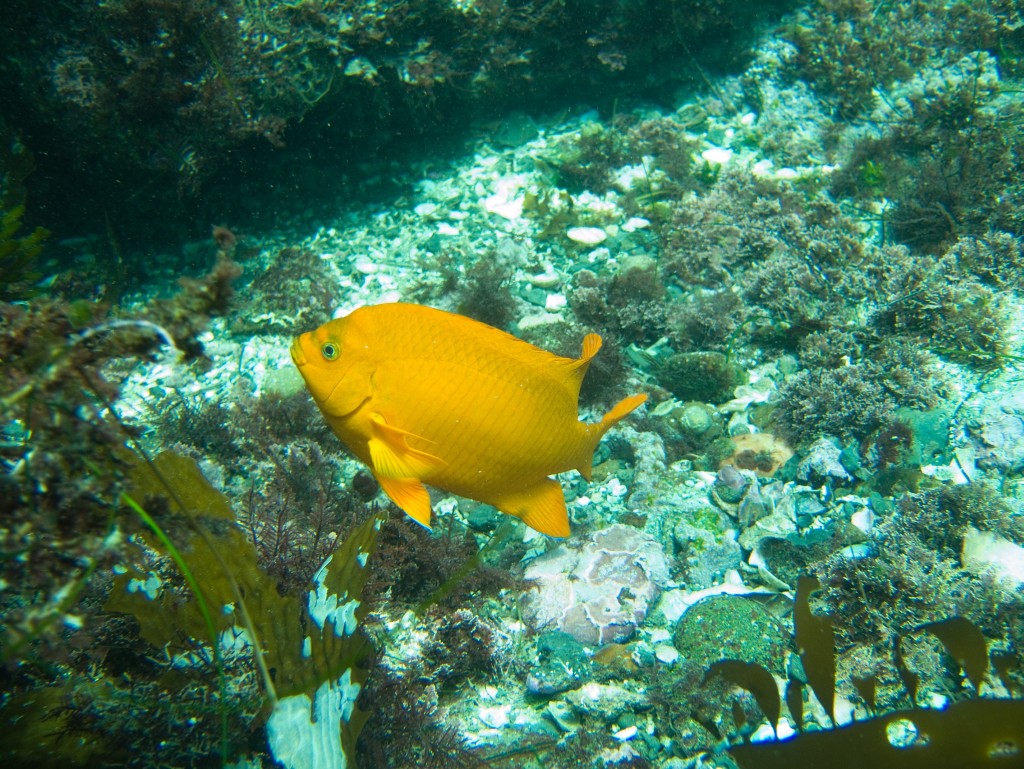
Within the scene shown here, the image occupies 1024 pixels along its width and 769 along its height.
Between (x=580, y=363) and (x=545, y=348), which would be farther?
(x=545, y=348)

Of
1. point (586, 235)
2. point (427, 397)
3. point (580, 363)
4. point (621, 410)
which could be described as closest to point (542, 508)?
point (621, 410)

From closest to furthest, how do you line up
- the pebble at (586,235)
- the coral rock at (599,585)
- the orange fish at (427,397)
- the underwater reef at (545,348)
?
the underwater reef at (545,348)
the orange fish at (427,397)
the coral rock at (599,585)
the pebble at (586,235)

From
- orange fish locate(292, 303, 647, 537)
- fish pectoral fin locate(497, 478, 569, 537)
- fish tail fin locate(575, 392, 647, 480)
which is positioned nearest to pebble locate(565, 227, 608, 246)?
fish tail fin locate(575, 392, 647, 480)

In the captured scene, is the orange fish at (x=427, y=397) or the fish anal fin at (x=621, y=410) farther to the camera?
the fish anal fin at (x=621, y=410)

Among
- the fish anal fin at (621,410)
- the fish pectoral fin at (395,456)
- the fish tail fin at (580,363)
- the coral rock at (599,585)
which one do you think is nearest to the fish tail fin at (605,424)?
the fish anal fin at (621,410)

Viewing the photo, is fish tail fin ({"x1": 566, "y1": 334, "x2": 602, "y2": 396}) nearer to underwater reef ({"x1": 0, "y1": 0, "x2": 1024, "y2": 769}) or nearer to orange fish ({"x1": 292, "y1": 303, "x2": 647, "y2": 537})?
orange fish ({"x1": 292, "y1": 303, "x2": 647, "y2": 537})

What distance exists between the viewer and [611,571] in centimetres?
335

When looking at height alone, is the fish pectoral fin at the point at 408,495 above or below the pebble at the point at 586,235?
above

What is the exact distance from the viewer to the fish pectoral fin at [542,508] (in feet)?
8.71

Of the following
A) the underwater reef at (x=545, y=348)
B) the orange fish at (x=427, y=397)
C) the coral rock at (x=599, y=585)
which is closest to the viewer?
the underwater reef at (x=545, y=348)

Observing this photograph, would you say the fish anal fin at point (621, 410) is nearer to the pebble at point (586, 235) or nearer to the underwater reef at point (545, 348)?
the underwater reef at point (545, 348)

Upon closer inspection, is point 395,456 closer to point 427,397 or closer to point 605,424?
point 427,397

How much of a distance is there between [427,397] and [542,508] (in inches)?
34.9

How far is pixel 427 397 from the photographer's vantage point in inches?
91.8
